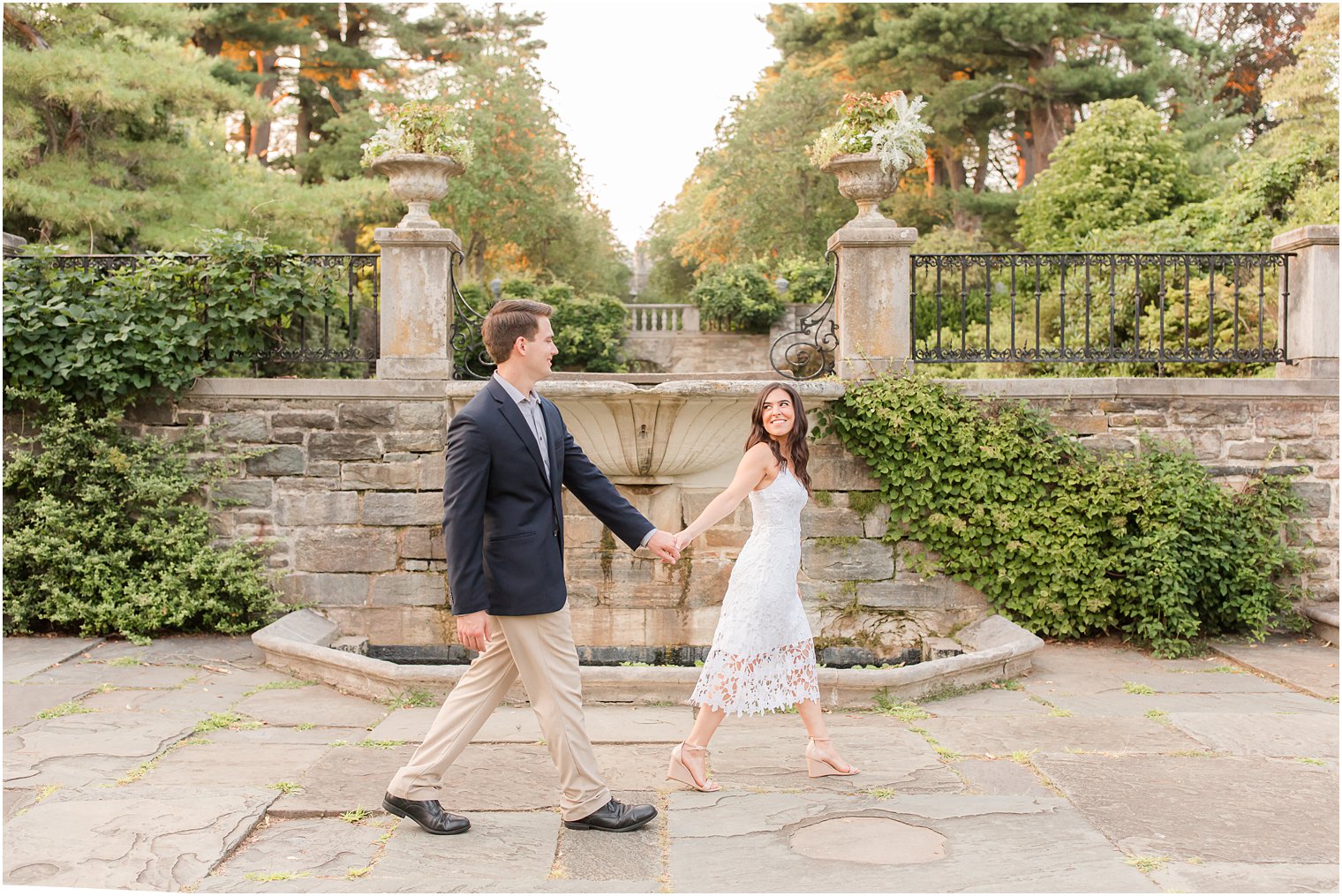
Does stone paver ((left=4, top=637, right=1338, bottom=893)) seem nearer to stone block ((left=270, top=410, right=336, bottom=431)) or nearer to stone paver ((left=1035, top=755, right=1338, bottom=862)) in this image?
stone paver ((left=1035, top=755, right=1338, bottom=862))

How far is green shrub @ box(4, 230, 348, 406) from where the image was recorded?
266 inches

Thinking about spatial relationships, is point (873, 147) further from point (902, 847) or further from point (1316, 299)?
point (902, 847)

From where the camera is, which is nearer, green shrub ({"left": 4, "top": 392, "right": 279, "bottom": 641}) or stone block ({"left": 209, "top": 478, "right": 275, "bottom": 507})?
green shrub ({"left": 4, "top": 392, "right": 279, "bottom": 641})

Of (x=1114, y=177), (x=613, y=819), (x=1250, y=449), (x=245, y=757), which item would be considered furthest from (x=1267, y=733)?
(x=1114, y=177)

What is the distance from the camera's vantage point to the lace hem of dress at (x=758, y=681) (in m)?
4.00

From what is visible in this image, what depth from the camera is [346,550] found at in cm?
697

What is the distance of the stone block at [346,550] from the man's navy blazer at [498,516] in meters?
3.78

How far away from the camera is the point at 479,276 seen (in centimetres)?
2336

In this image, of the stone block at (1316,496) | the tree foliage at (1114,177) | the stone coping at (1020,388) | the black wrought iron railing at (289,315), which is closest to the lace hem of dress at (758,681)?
the stone coping at (1020,388)

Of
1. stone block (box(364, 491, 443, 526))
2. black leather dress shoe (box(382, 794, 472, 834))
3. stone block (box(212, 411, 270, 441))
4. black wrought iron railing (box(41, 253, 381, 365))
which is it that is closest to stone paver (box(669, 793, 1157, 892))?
black leather dress shoe (box(382, 794, 472, 834))

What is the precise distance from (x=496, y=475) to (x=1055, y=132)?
65.1ft

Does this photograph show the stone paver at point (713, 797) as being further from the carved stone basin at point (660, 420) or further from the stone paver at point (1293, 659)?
the carved stone basin at point (660, 420)

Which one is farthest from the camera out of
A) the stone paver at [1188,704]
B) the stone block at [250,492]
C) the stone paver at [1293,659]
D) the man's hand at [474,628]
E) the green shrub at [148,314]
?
the stone block at [250,492]

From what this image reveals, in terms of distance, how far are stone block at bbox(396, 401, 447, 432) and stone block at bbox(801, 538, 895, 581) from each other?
254 cm
